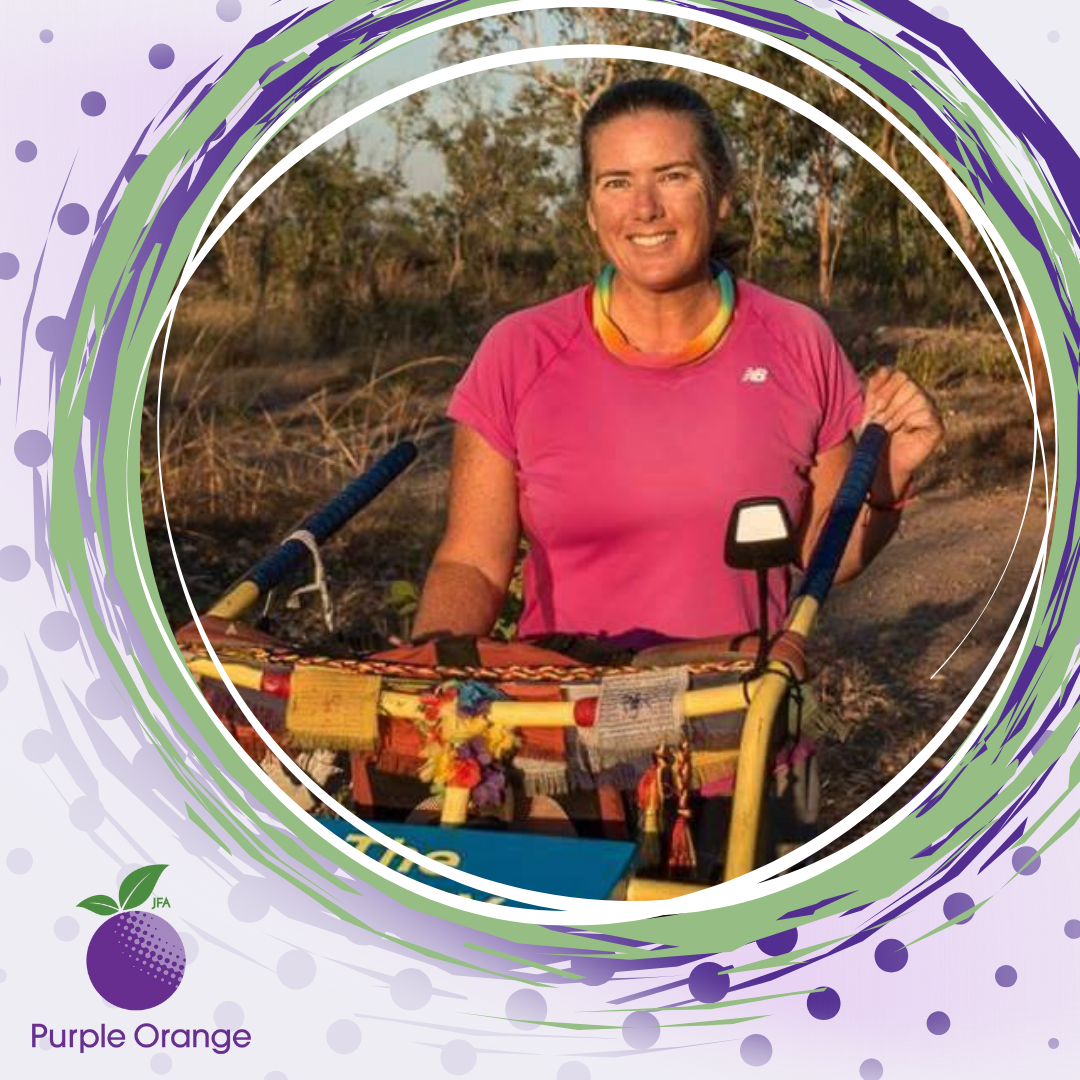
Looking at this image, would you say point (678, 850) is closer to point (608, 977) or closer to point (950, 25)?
point (608, 977)

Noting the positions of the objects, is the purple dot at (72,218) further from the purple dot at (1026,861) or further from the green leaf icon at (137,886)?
the purple dot at (1026,861)

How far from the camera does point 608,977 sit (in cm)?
189

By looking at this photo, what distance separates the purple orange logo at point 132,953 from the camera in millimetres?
1814

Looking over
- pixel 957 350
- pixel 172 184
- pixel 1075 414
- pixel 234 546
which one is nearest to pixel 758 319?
pixel 1075 414

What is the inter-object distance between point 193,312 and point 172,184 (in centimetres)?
744

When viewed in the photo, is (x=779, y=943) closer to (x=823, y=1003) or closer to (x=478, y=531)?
(x=823, y=1003)

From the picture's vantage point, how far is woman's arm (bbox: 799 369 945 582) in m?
2.54

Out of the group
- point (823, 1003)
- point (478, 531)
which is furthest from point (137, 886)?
point (478, 531)

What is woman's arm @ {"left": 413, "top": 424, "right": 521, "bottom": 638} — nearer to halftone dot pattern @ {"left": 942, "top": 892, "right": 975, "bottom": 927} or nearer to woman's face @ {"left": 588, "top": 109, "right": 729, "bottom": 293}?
woman's face @ {"left": 588, "top": 109, "right": 729, "bottom": 293}

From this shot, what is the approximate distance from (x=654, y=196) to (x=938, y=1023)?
1219mm

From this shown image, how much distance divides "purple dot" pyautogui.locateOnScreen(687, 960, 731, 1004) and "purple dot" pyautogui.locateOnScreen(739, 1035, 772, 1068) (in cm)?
5

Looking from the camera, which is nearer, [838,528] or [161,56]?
[161,56]

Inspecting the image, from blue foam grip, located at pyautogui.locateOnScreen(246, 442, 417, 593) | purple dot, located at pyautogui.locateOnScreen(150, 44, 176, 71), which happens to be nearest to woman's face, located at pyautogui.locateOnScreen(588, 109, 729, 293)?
blue foam grip, located at pyautogui.locateOnScreen(246, 442, 417, 593)

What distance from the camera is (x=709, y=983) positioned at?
6.20 ft
